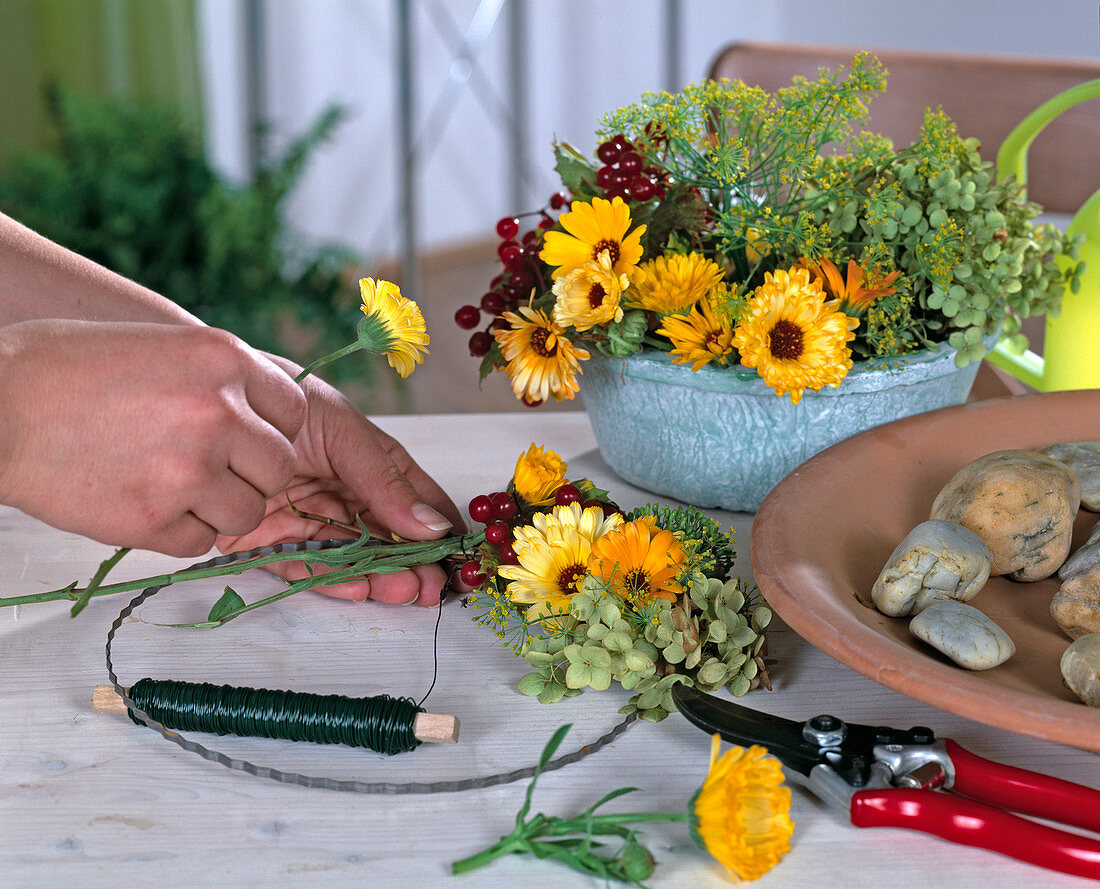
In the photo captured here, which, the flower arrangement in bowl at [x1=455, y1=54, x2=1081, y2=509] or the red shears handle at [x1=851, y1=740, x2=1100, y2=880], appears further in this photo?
the flower arrangement in bowl at [x1=455, y1=54, x2=1081, y2=509]

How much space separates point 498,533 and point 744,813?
0.77 feet

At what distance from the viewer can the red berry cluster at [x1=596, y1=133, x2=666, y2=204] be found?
0.70 meters

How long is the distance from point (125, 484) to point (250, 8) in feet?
9.20

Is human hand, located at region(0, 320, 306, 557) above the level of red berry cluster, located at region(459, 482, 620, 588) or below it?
above

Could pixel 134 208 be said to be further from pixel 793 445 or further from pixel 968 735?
pixel 968 735

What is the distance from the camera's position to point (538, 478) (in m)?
0.65

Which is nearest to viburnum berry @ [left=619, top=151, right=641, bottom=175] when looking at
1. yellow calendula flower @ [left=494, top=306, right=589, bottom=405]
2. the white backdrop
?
yellow calendula flower @ [left=494, top=306, right=589, bottom=405]

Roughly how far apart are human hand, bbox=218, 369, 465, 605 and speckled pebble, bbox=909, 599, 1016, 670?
296 millimetres

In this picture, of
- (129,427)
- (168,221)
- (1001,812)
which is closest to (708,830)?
(1001,812)

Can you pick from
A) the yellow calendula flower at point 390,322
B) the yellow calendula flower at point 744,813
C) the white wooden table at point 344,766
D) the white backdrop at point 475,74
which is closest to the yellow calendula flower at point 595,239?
→ the yellow calendula flower at point 390,322

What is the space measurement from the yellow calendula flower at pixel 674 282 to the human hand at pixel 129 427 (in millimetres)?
246

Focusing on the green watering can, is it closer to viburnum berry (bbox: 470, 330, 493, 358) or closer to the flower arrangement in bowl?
the flower arrangement in bowl

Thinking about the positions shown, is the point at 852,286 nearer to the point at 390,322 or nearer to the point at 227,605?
the point at 390,322

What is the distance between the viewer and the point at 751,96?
0.74 m
